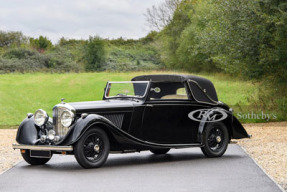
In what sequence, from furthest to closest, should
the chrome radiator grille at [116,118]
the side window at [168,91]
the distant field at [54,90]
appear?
the distant field at [54,90] → the side window at [168,91] → the chrome radiator grille at [116,118]

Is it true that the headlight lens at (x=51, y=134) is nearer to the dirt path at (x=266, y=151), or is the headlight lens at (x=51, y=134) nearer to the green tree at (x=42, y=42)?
the dirt path at (x=266, y=151)

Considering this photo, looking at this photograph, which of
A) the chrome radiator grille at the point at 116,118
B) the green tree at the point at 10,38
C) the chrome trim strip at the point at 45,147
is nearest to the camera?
the chrome trim strip at the point at 45,147

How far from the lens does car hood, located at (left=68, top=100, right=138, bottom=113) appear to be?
947 centimetres

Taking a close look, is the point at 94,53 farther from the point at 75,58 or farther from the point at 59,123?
the point at 59,123

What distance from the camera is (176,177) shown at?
26.9 feet

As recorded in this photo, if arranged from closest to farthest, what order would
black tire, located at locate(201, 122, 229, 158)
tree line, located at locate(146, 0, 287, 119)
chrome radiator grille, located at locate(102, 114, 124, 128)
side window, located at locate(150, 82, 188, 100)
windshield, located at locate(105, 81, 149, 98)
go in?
chrome radiator grille, located at locate(102, 114, 124, 128) → windshield, located at locate(105, 81, 149, 98) → black tire, located at locate(201, 122, 229, 158) → side window, located at locate(150, 82, 188, 100) → tree line, located at locate(146, 0, 287, 119)

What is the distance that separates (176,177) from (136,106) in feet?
7.20

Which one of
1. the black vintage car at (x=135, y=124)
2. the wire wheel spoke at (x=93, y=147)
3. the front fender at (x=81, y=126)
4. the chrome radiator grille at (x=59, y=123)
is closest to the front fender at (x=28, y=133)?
the black vintage car at (x=135, y=124)

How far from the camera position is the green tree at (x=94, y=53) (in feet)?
134

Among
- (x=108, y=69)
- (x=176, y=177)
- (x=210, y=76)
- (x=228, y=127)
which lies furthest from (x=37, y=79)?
(x=176, y=177)

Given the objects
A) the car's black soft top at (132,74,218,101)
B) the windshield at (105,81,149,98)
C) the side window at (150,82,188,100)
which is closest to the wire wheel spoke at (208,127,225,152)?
the car's black soft top at (132,74,218,101)

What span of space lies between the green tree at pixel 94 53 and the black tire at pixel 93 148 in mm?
31728

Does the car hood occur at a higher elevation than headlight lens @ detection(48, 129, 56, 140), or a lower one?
higher

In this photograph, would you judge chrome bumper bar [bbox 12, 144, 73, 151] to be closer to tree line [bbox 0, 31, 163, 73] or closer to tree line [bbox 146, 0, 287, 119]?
tree line [bbox 146, 0, 287, 119]
